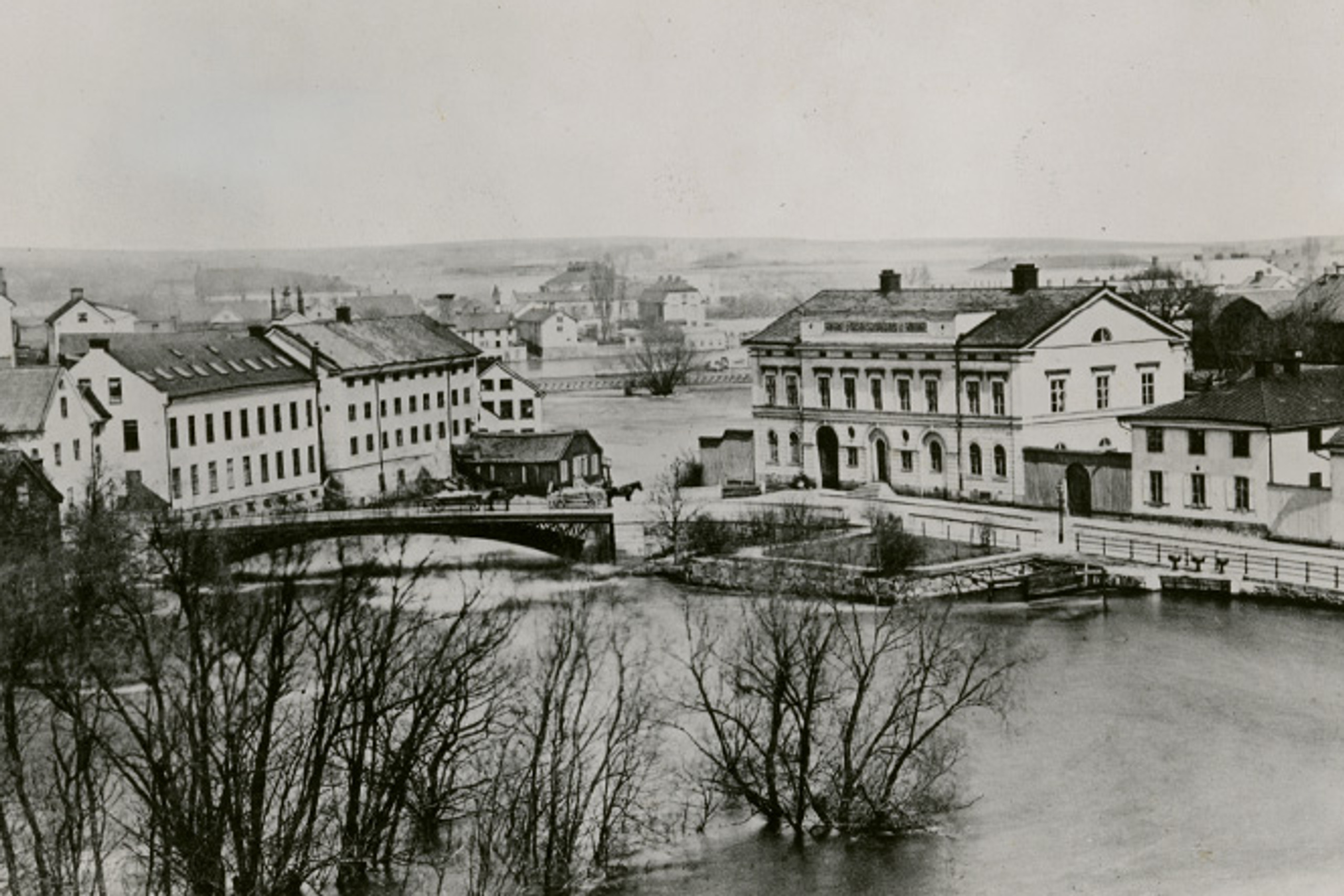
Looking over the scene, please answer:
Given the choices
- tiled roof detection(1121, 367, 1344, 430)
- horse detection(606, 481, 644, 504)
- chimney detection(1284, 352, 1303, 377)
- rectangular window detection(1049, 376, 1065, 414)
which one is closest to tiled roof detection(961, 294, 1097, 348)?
rectangular window detection(1049, 376, 1065, 414)

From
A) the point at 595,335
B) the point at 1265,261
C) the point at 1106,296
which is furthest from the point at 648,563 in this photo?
the point at 595,335

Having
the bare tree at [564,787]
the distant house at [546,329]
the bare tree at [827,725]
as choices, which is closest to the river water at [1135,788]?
the bare tree at [827,725]

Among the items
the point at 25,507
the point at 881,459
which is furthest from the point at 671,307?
the point at 25,507

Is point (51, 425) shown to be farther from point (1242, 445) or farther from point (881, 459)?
point (1242, 445)

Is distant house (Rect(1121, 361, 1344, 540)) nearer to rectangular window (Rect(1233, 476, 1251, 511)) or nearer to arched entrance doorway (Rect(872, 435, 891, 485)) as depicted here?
rectangular window (Rect(1233, 476, 1251, 511))

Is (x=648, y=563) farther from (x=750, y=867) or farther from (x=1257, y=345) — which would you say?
(x=1257, y=345)

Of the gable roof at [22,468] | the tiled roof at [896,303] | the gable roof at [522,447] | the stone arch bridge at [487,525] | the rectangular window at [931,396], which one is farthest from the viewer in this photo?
the gable roof at [522,447]

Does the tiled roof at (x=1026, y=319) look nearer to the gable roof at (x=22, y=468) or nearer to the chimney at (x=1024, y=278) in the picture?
the chimney at (x=1024, y=278)
